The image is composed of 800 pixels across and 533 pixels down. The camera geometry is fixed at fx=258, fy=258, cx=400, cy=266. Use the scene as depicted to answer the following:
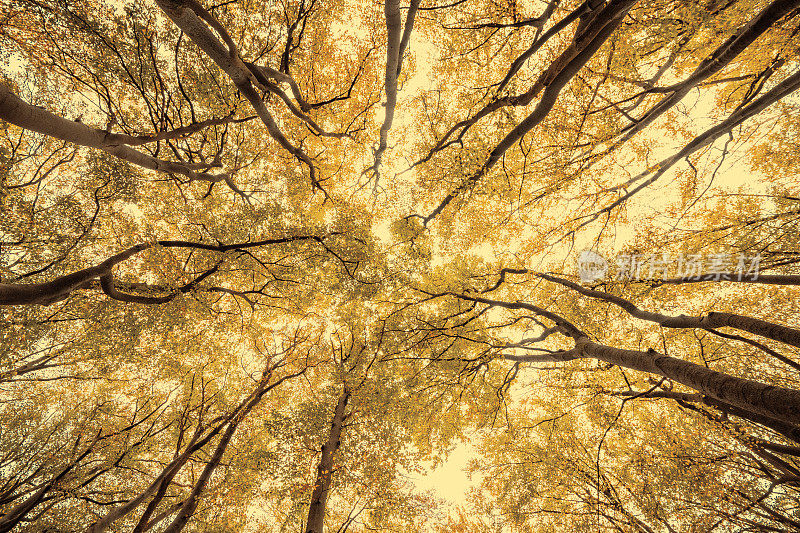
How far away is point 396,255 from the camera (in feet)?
27.9

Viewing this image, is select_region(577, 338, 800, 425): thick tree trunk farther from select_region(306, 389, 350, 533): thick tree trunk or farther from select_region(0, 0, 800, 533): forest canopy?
select_region(306, 389, 350, 533): thick tree trunk

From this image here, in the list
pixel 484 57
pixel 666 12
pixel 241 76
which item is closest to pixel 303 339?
pixel 241 76

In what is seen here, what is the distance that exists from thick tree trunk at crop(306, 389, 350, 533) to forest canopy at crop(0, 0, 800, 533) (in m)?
0.05

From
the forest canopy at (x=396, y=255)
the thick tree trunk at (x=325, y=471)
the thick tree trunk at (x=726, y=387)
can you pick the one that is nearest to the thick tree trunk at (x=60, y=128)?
the forest canopy at (x=396, y=255)

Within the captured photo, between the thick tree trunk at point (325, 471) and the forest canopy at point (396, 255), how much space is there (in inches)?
A: 2.1

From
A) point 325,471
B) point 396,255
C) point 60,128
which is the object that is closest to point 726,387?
point 396,255

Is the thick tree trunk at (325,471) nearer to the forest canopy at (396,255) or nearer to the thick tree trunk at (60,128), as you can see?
the forest canopy at (396,255)

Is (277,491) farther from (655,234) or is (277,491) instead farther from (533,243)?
(655,234)

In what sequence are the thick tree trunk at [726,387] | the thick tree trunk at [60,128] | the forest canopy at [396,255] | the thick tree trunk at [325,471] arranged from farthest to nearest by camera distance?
the thick tree trunk at [325,471]
the forest canopy at [396,255]
the thick tree trunk at [60,128]
the thick tree trunk at [726,387]

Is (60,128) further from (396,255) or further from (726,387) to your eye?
(726,387)

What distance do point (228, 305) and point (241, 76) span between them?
681cm

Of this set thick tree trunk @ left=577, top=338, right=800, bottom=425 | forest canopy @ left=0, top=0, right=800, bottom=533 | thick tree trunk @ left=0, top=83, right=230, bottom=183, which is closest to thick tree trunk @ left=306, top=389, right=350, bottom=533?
forest canopy @ left=0, top=0, right=800, bottom=533

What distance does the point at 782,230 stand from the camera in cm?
540

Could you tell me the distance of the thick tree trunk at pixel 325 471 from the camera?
6.24 meters
